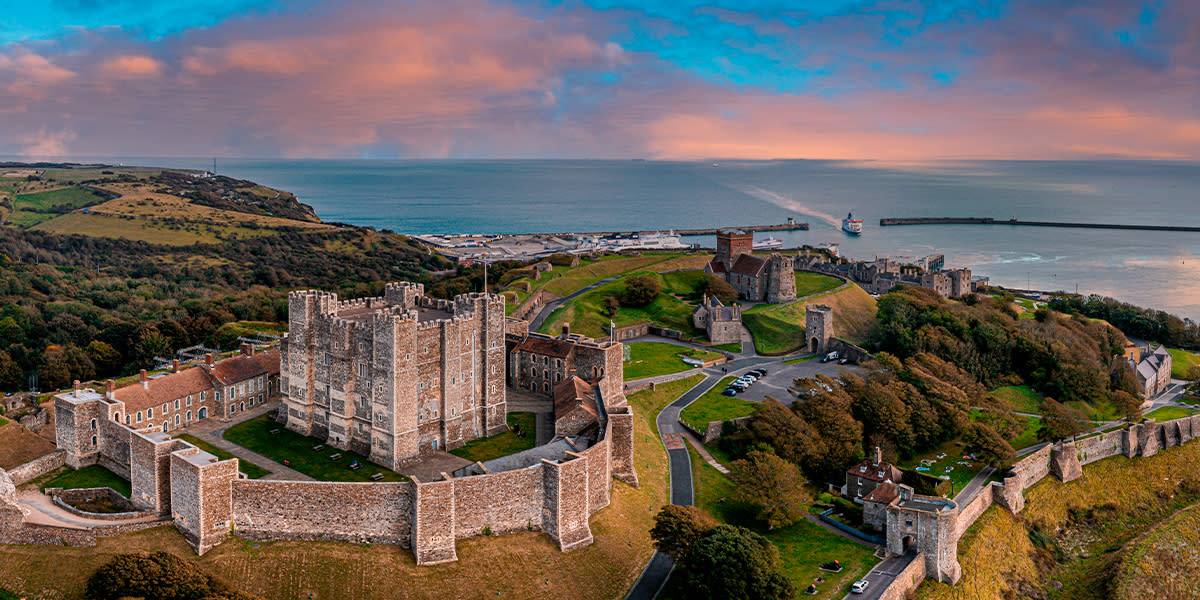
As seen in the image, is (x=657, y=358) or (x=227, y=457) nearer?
(x=227, y=457)

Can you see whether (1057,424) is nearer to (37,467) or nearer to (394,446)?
(394,446)

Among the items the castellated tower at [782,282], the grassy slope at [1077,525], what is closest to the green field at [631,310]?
the castellated tower at [782,282]

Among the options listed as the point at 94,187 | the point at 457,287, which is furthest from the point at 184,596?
the point at 94,187

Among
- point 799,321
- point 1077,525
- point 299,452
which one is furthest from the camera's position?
point 799,321

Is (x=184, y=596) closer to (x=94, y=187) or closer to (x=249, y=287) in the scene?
(x=249, y=287)

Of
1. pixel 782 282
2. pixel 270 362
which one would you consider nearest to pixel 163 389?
pixel 270 362
